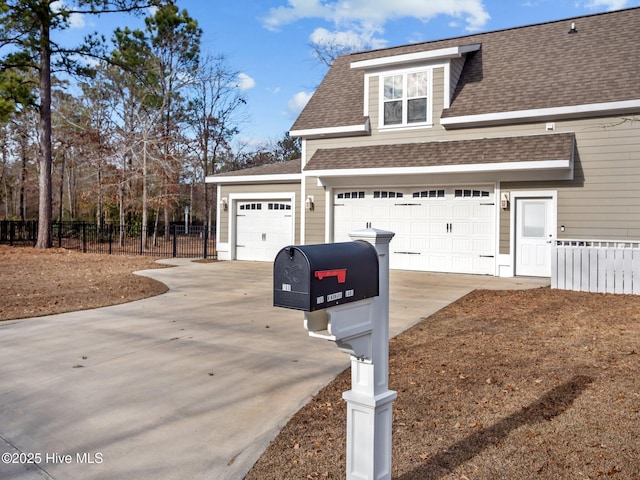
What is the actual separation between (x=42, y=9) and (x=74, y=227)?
8.93m

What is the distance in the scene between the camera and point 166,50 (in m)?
26.3

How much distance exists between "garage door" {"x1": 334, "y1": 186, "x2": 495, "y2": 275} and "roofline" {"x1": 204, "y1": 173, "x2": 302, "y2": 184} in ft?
6.40

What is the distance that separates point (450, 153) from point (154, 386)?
31.8ft

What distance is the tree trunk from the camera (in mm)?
19562

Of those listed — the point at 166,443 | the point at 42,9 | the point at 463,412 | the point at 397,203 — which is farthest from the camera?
the point at 42,9

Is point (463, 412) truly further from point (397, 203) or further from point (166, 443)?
point (397, 203)

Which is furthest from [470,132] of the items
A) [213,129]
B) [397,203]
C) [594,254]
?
[213,129]

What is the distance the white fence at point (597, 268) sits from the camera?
9.12 m

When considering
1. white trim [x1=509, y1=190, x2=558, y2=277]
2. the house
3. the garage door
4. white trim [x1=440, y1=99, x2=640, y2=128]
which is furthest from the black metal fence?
white trim [x1=509, y1=190, x2=558, y2=277]

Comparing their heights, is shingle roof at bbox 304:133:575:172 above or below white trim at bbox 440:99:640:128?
below

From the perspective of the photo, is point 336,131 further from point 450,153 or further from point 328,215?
point 450,153

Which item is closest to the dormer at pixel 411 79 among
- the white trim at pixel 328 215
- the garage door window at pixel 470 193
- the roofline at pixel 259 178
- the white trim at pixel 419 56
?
the white trim at pixel 419 56

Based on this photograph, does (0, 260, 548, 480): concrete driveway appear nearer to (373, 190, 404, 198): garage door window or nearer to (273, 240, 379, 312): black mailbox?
(273, 240, 379, 312): black mailbox

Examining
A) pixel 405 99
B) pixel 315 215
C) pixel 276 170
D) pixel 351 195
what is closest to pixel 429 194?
pixel 351 195
